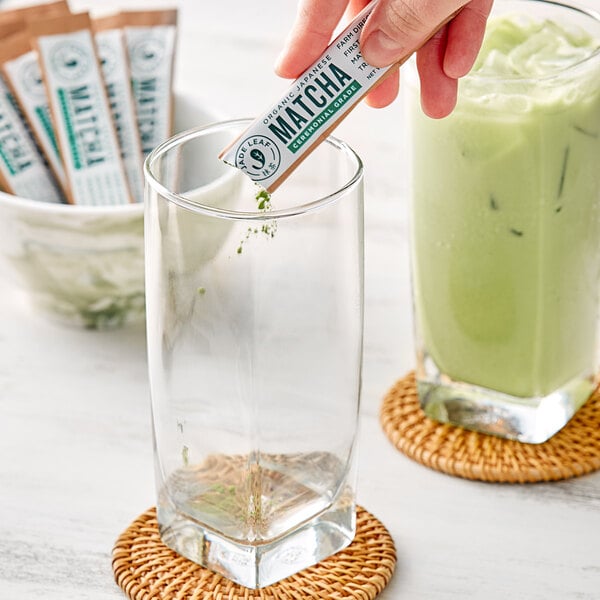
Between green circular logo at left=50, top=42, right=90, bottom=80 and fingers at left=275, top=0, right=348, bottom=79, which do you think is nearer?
fingers at left=275, top=0, right=348, bottom=79

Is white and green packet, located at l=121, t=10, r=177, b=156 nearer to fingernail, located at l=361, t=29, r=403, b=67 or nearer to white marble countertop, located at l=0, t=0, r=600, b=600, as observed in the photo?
white marble countertop, located at l=0, t=0, r=600, b=600

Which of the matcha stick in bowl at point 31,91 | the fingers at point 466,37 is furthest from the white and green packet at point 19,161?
the fingers at point 466,37

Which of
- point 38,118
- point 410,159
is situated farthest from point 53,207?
point 410,159

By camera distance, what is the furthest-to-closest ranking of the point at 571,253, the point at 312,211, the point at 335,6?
the point at 571,253 → the point at 335,6 → the point at 312,211

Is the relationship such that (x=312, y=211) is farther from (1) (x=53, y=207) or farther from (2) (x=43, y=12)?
Answer: (2) (x=43, y=12)

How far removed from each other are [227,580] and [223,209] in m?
0.23

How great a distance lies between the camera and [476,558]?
79 cm

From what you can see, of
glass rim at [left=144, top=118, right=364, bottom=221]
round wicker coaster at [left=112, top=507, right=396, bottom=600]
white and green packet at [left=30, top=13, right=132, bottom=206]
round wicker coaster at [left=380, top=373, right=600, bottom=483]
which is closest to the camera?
glass rim at [left=144, top=118, right=364, bottom=221]

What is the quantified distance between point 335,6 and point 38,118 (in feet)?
1.32

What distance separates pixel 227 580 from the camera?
75cm

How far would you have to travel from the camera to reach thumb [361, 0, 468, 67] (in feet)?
2.18

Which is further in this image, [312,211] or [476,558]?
[476,558]

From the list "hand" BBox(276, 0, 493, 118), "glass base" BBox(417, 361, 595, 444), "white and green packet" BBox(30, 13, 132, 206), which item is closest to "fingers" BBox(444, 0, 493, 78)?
"hand" BBox(276, 0, 493, 118)

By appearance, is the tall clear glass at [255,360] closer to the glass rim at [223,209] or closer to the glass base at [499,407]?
the glass rim at [223,209]
